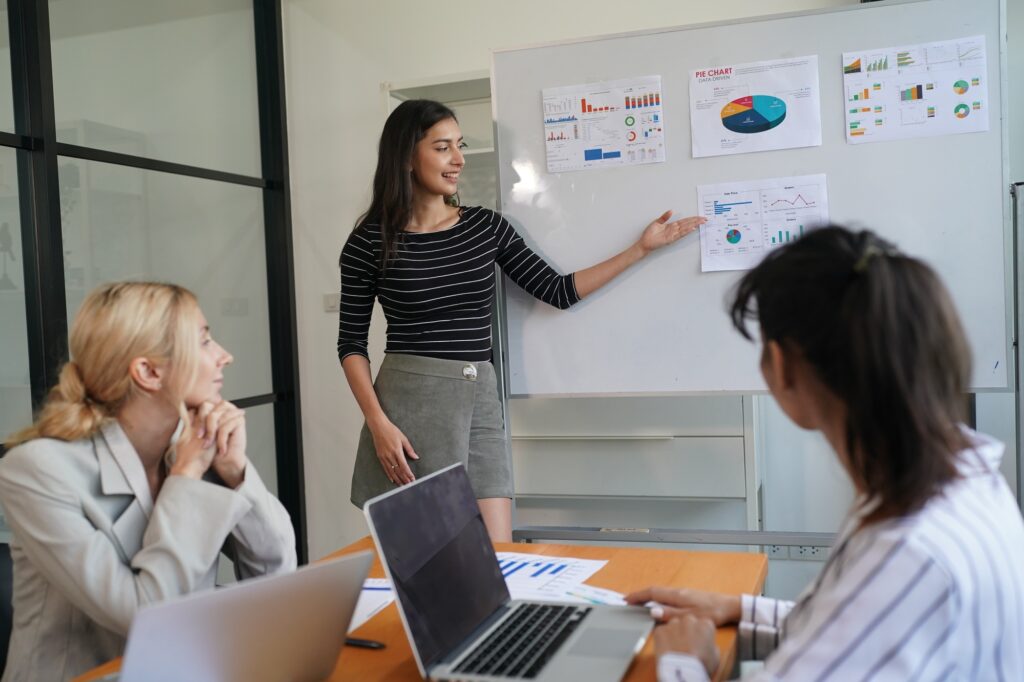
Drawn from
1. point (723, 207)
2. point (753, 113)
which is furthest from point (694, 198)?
point (753, 113)

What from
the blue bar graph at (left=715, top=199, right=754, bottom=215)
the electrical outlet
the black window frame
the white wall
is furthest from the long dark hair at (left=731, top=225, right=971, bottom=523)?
the white wall

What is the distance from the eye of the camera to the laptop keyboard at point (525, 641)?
1.08 metres

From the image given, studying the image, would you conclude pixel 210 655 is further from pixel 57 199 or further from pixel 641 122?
pixel 57 199

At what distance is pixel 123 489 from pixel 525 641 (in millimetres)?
600

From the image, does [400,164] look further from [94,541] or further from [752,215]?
[94,541]

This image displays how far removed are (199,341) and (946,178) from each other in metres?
1.89

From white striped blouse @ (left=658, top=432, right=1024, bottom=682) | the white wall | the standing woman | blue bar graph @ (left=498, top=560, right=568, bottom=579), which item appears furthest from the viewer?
the white wall

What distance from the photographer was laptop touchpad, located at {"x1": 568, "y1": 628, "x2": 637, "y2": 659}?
1115 millimetres

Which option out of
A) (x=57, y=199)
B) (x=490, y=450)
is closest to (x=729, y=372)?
(x=490, y=450)

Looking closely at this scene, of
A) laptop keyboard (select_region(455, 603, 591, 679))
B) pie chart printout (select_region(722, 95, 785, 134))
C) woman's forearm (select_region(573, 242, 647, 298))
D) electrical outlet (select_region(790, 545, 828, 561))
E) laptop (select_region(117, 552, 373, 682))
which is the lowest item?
electrical outlet (select_region(790, 545, 828, 561))

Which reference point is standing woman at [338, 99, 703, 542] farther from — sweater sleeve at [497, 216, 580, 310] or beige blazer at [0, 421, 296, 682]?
beige blazer at [0, 421, 296, 682]

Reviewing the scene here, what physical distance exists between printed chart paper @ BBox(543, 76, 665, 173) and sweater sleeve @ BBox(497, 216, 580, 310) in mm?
260

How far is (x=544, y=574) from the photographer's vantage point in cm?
151

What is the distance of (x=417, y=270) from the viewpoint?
241cm
